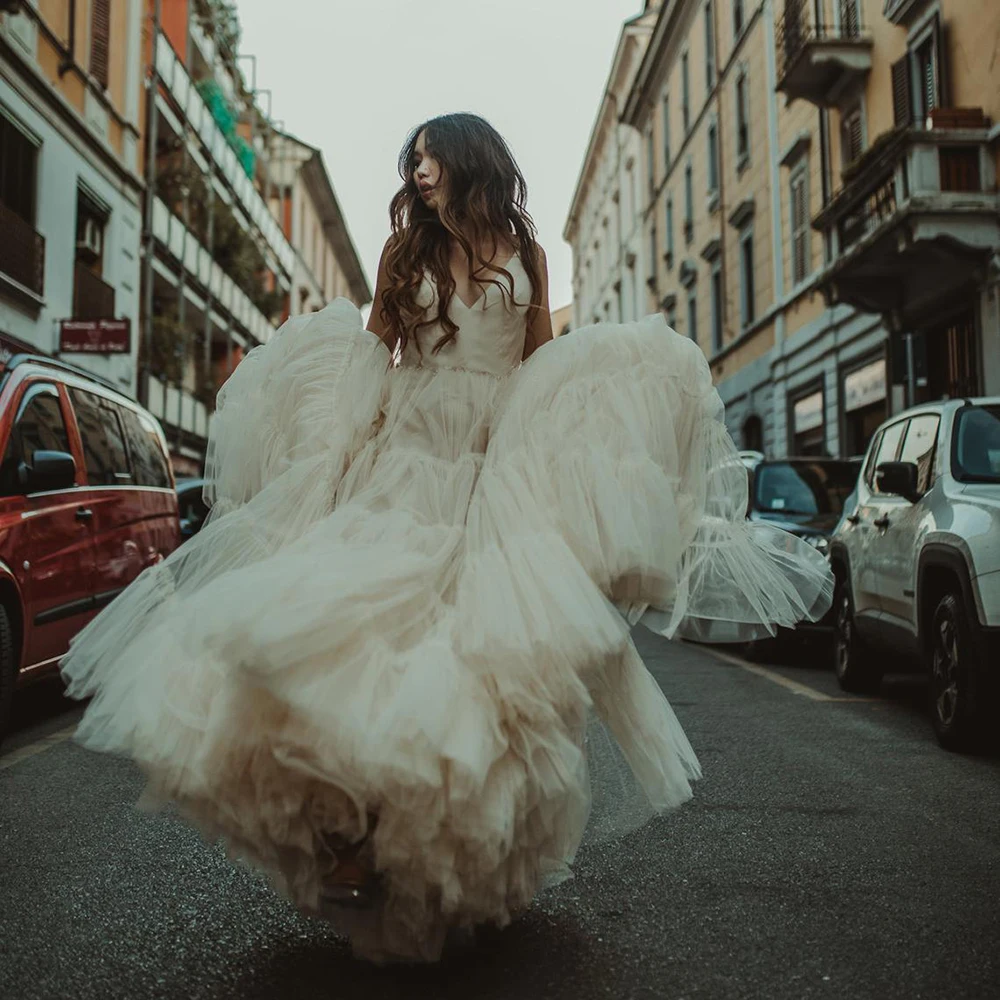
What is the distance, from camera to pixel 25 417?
630cm

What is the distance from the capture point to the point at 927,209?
50.6ft

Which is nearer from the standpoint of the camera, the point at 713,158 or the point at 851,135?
the point at 851,135

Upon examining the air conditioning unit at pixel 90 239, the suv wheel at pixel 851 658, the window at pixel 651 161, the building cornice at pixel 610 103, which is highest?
the building cornice at pixel 610 103

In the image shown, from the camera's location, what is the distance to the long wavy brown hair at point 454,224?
2.89m

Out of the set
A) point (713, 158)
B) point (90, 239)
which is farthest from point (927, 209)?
point (713, 158)

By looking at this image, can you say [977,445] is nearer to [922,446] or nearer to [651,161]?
[922,446]

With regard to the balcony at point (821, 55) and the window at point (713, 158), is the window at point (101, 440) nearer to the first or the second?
the balcony at point (821, 55)

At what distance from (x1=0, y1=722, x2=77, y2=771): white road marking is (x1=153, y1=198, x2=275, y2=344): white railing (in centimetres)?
1966

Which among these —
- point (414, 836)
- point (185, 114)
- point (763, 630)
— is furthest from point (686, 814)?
point (185, 114)

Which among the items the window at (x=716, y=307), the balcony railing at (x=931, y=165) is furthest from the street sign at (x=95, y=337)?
the window at (x=716, y=307)

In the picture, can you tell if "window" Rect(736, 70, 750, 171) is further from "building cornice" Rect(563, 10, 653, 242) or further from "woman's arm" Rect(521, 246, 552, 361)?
"woman's arm" Rect(521, 246, 552, 361)

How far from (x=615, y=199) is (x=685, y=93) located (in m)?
12.8

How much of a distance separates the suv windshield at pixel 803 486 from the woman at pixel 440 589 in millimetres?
8159

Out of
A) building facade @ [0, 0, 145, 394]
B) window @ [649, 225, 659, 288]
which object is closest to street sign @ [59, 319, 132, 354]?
building facade @ [0, 0, 145, 394]
